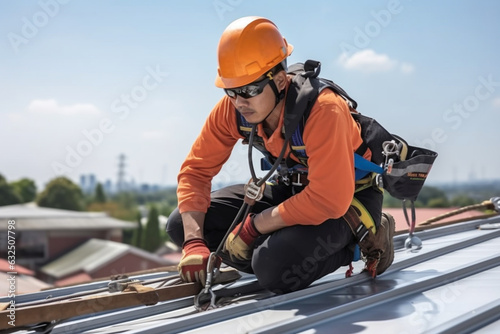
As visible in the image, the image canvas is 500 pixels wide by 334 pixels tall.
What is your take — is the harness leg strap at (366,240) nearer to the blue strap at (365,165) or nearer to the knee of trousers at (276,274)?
the blue strap at (365,165)

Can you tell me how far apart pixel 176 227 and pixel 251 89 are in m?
0.88

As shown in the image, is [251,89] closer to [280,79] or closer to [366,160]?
[280,79]

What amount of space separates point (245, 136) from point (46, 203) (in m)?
59.0

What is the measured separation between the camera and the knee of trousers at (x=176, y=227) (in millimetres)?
2885

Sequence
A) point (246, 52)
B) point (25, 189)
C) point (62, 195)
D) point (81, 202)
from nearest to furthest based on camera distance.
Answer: point (246, 52)
point (62, 195)
point (81, 202)
point (25, 189)

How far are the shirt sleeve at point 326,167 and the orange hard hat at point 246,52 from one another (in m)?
0.30

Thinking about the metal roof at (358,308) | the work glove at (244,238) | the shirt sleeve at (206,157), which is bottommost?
the metal roof at (358,308)

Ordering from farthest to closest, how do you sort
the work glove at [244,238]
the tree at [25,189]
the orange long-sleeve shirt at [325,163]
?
1. the tree at [25,189]
2. the work glove at [244,238]
3. the orange long-sleeve shirt at [325,163]

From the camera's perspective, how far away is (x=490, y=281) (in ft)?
8.02

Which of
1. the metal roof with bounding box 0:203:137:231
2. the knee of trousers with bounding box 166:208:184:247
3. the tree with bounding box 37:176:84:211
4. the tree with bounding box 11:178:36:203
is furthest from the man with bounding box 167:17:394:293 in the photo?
the tree with bounding box 11:178:36:203

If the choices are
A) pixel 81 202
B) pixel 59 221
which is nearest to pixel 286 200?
pixel 59 221

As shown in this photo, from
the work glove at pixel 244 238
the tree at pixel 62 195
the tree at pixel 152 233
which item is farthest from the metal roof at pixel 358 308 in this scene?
the tree at pixel 62 195

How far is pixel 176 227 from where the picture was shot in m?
2.89

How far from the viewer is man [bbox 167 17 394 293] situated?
231 cm
